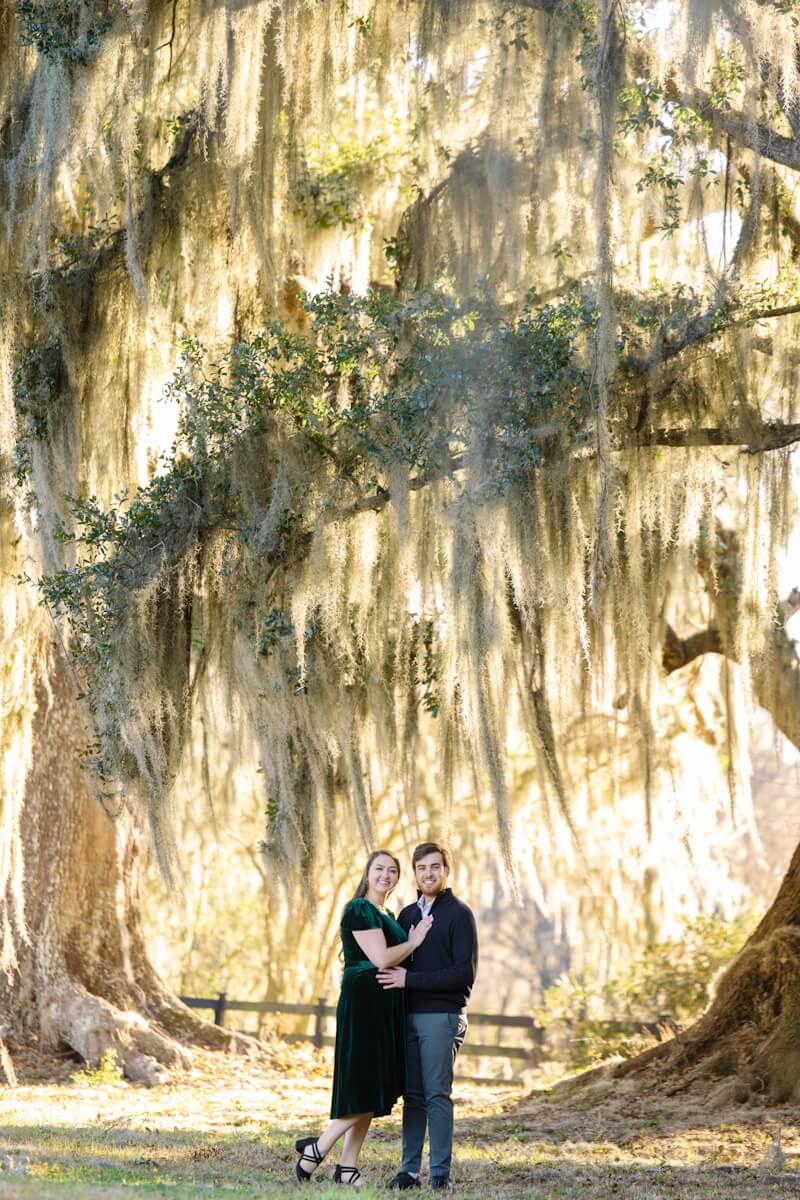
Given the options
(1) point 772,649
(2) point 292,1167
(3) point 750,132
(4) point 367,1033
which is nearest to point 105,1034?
(2) point 292,1167

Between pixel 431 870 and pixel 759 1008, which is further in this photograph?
pixel 759 1008

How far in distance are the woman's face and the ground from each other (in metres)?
0.93

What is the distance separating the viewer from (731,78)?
20.5 ft

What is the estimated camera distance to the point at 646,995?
34.9ft

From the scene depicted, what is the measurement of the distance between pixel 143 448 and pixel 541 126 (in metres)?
2.97

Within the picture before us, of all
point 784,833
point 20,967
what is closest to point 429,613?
point 20,967

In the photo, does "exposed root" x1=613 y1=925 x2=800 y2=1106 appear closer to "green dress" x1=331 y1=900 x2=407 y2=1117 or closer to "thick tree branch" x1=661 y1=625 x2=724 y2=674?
"thick tree branch" x1=661 y1=625 x2=724 y2=674

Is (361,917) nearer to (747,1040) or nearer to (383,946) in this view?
(383,946)

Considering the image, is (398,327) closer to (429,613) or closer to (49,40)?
(429,613)

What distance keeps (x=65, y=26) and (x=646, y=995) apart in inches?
298

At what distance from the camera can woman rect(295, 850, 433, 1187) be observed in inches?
183

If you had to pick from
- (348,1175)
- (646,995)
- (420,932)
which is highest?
(420,932)

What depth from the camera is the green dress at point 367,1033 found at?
4648 millimetres

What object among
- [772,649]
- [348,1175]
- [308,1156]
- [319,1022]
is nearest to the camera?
[348,1175]
